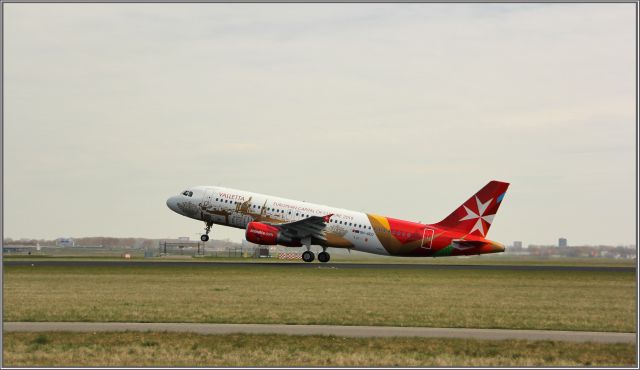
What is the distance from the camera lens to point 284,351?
67.5 feet

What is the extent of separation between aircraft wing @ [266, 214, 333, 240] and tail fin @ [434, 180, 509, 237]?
8.93 metres

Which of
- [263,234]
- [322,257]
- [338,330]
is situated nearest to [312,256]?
[322,257]

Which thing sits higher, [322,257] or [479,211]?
[479,211]

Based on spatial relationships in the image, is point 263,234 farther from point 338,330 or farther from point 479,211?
point 338,330

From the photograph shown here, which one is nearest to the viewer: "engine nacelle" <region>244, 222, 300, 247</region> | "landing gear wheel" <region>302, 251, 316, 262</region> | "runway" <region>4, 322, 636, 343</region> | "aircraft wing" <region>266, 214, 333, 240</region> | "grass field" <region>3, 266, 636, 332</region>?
"runway" <region>4, 322, 636, 343</region>

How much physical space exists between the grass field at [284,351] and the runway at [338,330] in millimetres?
886

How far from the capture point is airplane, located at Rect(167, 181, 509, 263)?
63.4m

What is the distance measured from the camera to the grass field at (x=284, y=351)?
63.4 feet

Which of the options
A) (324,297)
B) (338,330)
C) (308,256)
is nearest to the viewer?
(338,330)

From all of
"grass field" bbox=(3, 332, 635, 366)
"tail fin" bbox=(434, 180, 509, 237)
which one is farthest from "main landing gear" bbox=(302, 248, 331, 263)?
"grass field" bbox=(3, 332, 635, 366)

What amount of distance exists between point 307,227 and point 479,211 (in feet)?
40.1

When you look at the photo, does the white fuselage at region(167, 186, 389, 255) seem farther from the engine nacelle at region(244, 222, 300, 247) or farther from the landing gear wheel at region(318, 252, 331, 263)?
the landing gear wheel at region(318, 252, 331, 263)

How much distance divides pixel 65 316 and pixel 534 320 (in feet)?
46.7

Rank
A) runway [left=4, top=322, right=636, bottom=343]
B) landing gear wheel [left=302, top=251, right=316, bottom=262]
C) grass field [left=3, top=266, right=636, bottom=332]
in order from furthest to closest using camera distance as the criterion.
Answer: landing gear wheel [left=302, top=251, right=316, bottom=262] < grass field [left=3, top=266, right=636, bottom=332] < runway [left=4, top=322, right=636, bottom=343]
